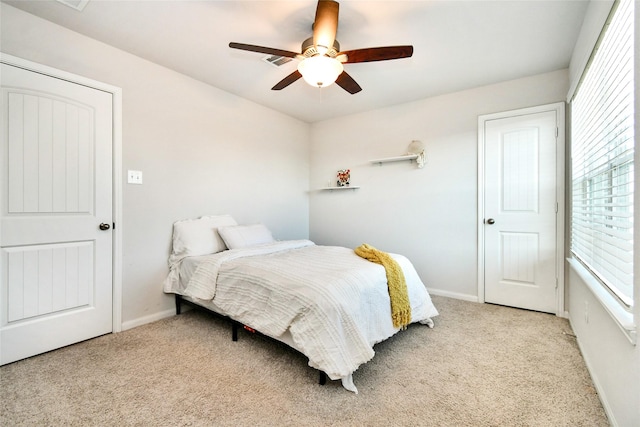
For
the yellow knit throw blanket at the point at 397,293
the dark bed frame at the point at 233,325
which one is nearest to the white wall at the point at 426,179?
the yellow knit throw blanket at the point at 397,293

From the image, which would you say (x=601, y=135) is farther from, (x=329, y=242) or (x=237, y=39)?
(x=329, y=242)

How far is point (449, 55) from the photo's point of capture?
252cm

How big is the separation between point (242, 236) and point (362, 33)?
2.16 m

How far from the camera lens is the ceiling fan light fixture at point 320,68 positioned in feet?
6.07

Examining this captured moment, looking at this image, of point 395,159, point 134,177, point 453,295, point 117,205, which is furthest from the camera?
point 395,159

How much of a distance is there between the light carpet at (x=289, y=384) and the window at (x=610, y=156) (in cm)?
71

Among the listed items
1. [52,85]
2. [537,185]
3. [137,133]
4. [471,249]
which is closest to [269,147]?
[137,133]

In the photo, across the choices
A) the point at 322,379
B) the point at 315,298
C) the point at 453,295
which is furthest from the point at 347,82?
the point at 453,295

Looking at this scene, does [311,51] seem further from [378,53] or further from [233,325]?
[233,325]

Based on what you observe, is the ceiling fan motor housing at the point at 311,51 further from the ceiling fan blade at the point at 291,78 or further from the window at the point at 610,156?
the window at the point at 610,156

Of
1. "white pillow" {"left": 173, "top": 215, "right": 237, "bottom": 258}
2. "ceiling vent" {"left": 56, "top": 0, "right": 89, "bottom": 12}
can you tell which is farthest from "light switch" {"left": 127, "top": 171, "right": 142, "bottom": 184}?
"ceiling vent" {"left": 56, "top": 0, "right": 89, "bottom": 12}

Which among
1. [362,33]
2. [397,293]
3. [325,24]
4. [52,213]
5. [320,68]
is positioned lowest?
[397,293]

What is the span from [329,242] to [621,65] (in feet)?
11.5

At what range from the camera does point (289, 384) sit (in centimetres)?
170
